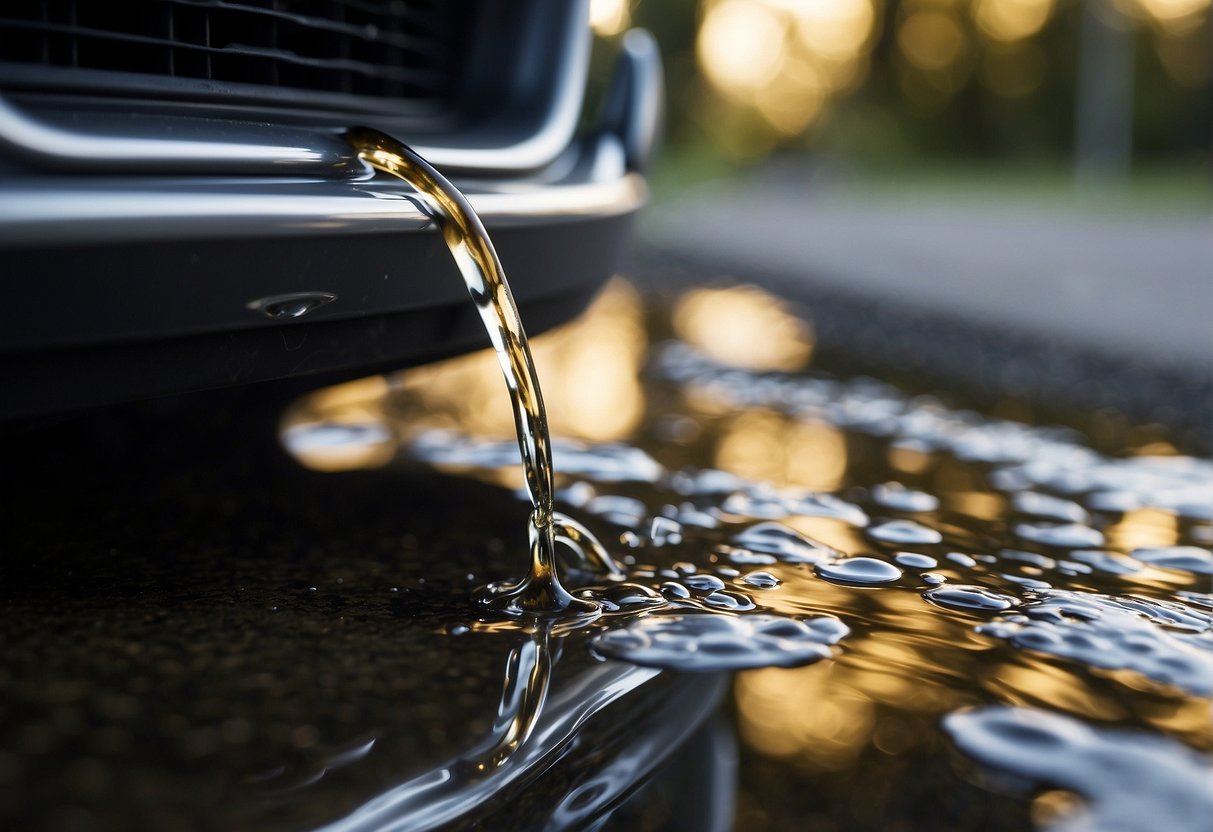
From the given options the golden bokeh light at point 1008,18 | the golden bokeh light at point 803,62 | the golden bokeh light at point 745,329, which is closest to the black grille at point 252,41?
the golden bokeh light at point 745,329

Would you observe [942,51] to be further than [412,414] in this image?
Yes

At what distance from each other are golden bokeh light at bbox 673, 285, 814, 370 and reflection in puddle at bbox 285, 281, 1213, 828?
61 centimetres

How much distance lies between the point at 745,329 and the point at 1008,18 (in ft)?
121

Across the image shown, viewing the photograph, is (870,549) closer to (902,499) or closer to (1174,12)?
(902,499)

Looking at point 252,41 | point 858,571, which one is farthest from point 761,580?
point 252,41

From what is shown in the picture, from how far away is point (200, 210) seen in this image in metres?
1.09

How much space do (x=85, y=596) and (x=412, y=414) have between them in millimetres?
1228

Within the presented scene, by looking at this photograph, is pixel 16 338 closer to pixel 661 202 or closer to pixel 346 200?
pixel 346 200

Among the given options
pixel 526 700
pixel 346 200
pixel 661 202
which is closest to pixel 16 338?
pixel 346 200

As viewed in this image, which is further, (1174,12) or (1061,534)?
(1174,12)

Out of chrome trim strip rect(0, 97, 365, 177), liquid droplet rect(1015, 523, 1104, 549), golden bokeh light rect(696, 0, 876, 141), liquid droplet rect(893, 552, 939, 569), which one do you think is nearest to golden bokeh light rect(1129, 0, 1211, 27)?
golden bokeh light rect(696, 0, 876, 141)

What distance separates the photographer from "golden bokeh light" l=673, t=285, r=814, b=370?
3691 mm

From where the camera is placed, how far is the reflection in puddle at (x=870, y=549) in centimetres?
109

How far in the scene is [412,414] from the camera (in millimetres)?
2480
